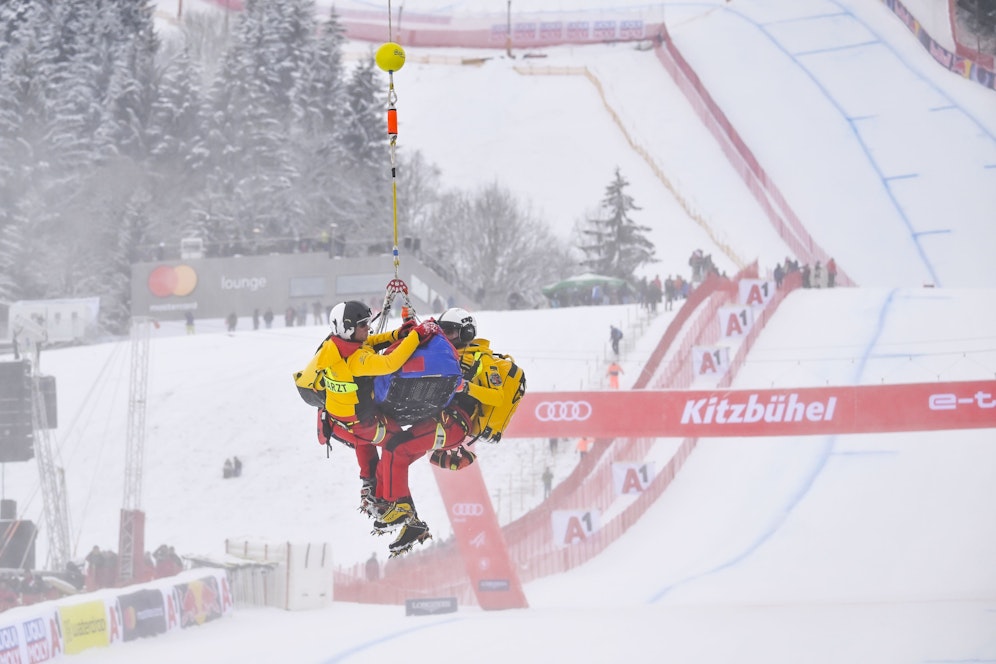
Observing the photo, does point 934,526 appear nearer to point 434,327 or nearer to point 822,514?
point 822,514

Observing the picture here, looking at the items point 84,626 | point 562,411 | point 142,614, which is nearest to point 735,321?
point 562,411

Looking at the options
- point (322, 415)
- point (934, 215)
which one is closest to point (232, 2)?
point (934, 215)

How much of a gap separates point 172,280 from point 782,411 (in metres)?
33.3

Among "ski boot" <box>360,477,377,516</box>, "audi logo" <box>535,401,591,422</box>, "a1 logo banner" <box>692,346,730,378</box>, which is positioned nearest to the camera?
"ski boot" <box>360,477,377,516</box>

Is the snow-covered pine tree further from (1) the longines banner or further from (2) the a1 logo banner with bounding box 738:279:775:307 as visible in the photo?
(1) the longines banner

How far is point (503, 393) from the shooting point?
10.1 meters

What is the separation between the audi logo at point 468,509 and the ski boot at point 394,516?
1477cm

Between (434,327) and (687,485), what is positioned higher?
(434,327)

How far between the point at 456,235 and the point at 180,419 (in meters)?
32.5

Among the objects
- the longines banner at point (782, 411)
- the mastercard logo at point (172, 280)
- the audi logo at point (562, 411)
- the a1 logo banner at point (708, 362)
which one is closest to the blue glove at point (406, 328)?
the longines banner at point (782, 411)

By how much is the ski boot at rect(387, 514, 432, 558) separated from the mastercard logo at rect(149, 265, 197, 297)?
1700 inches

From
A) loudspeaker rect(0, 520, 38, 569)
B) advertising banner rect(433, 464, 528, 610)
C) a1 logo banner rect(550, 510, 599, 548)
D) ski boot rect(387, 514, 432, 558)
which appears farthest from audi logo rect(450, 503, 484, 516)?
ski boot rect(387, 514, 432, 558)

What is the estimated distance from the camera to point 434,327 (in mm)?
9344

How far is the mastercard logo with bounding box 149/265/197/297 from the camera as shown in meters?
51.6
